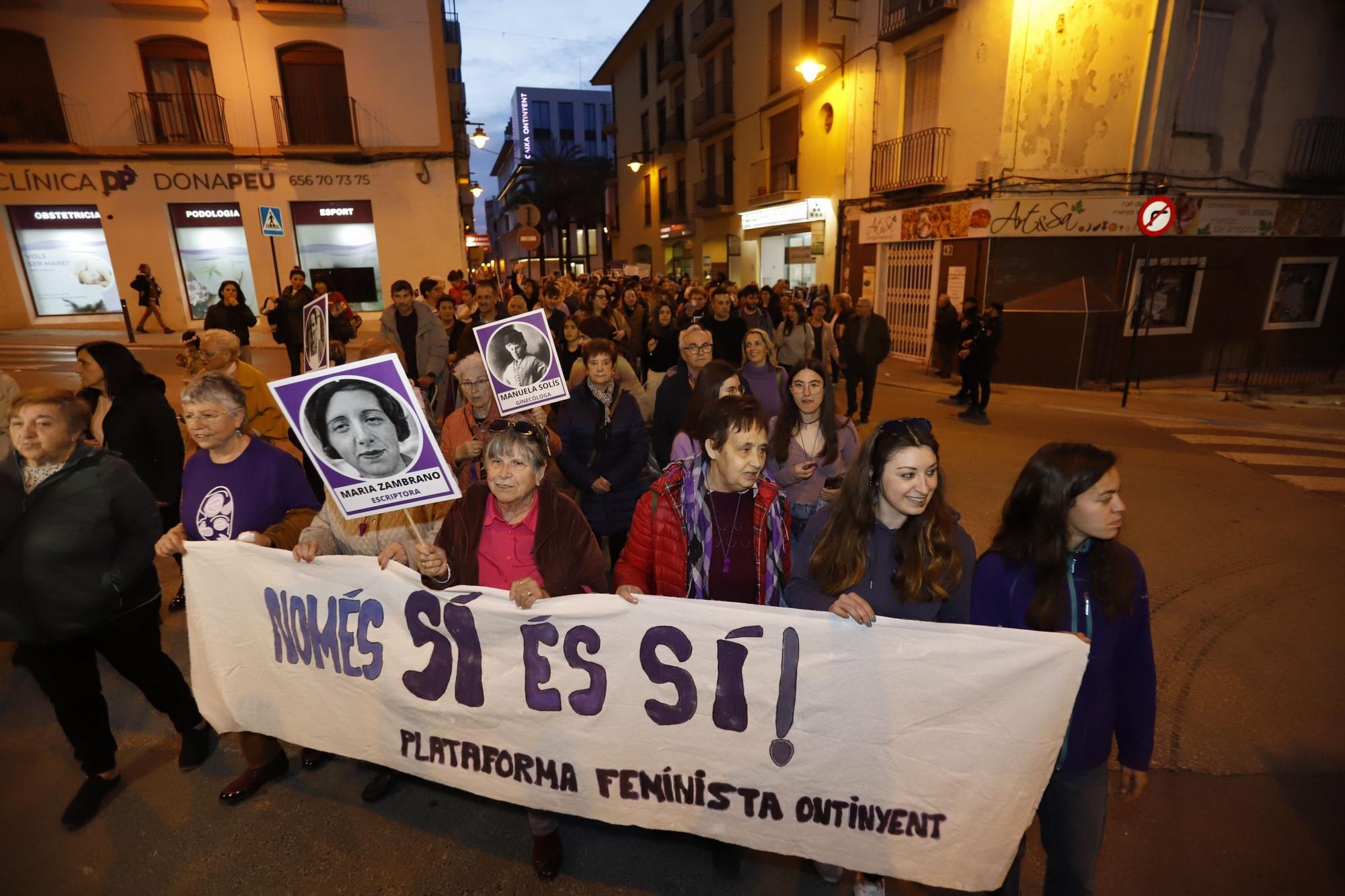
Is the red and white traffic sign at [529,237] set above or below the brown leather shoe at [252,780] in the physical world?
above

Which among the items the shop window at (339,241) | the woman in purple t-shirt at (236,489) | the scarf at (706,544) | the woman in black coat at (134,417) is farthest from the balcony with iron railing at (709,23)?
the scarf at (706,544)

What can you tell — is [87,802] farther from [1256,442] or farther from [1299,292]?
[1299,292]

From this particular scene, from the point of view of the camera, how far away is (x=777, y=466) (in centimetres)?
405

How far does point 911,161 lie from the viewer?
619 inches

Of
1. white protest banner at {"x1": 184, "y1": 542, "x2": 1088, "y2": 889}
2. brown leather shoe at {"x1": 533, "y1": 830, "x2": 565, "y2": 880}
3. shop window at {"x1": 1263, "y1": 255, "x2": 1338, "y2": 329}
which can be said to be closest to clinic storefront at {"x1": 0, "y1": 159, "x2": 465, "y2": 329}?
white protest banner at {"x1": 184, "y1": 542, "x2": 1088, "y2": 889}

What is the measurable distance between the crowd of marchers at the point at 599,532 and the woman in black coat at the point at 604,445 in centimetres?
1

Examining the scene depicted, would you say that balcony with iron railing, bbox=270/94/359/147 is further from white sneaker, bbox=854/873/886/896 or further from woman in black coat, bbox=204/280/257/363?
white sneaker, bbox=854/873/886/896

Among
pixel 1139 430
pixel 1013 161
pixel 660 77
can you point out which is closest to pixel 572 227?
pixel 660 77

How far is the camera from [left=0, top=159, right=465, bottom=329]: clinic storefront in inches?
735

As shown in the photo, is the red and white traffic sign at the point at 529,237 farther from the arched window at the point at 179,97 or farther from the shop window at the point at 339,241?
the arched window at the point at 179,97

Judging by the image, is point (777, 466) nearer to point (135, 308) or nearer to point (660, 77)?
point (135, 308)

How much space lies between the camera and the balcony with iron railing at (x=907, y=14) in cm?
1415

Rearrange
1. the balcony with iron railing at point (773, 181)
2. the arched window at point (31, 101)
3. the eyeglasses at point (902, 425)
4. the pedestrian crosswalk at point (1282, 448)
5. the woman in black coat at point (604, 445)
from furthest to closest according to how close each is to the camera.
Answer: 1. the balcony with iron railing at point (773, 181)
2. the arched window at point (31, 101)
3. the pedestrian crosswalk at point (1282, 448)
4. the woman in black coat at point (604, 445)
5. the eyeglasses at point (902, 425)

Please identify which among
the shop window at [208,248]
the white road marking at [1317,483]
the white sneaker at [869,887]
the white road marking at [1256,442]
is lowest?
the white road marking at [1256,442]
